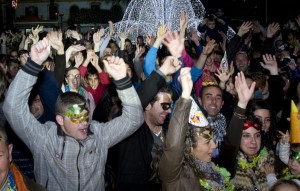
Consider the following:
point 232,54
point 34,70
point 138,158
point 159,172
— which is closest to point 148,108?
point 138,158

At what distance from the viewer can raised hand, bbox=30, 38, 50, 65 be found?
373 cm

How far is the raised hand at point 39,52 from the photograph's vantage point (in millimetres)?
3727

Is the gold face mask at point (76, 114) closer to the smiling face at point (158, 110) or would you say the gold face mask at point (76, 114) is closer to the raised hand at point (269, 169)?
the smiling face at point (158, 110)

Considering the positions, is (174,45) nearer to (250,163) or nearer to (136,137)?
(136,137)

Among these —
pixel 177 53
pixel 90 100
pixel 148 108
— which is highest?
Result: pixel 177 53

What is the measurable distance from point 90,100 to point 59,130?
8.34ft

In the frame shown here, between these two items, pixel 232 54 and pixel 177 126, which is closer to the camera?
pixel 177 126

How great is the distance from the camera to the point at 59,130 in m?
3.90

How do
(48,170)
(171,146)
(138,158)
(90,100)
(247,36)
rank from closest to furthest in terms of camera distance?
(171,146)
(48,170)
(138,158)
(90,100)
(247,36)

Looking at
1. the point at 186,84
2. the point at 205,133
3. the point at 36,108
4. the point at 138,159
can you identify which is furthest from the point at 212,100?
the point at 36,108

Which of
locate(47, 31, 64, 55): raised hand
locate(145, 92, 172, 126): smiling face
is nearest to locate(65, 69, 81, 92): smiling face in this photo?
locate(47, 31, 64, 55): raised hand

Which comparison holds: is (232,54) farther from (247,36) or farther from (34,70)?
(34,70)

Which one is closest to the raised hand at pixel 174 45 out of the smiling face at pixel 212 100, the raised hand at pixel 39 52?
the smiling face at pixel 212 100

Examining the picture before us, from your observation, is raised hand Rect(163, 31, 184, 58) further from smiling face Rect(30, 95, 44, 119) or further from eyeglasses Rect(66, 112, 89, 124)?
smiling face Rect(30, 95, 44, 119)
